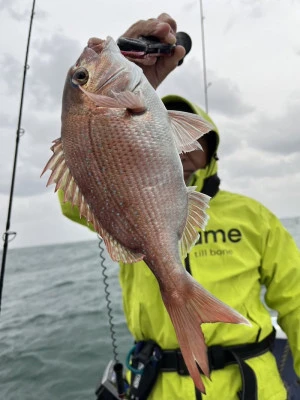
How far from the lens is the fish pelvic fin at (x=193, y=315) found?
87 centimetres

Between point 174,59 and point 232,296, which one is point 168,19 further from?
point 232,296

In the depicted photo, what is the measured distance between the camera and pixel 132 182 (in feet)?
3.14

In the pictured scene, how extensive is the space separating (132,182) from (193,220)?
0.67 ft

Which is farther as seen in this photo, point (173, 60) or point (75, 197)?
point (173, 60)

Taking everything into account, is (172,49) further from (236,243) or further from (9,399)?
(9,399)

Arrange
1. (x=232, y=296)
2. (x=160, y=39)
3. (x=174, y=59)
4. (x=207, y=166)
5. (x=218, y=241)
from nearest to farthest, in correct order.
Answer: (x=160, y=39) < (x=174, y=59) < (x=232, y=296) < (x=218, y=241) < (x=207, y=166)

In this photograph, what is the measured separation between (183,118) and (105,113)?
23 cm

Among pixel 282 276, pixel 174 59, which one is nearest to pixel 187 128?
pixel 174 59

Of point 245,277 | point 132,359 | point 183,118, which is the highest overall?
point 183,118

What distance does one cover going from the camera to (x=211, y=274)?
76.7 inches

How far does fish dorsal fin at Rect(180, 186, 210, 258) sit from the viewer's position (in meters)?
1.02

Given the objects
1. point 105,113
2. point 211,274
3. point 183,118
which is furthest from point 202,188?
point 105,113

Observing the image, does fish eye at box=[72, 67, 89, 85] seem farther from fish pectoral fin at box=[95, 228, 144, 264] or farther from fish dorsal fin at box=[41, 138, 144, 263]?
fish pectoral fin at box=[95, 228, 144, 264]

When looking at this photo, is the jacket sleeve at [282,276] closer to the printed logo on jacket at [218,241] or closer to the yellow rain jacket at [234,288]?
the yellow rain jacket at [234,288]
